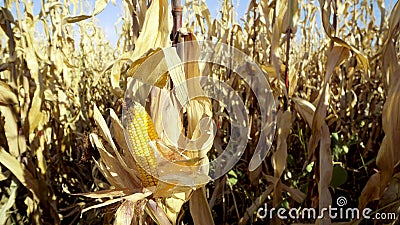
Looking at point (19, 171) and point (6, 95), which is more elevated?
point (6, 95)

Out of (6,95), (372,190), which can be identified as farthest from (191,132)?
(6,95)

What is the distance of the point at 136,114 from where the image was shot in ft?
2.14

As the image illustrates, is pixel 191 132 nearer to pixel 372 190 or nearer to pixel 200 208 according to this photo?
pixel 200 208

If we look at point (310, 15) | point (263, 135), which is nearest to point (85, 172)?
point (263, 135)

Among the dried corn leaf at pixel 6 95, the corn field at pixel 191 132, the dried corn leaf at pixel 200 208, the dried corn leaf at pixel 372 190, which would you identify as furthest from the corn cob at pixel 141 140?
the dried corn leaf at pixel 6 95

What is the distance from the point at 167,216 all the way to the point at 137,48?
1.13 ft

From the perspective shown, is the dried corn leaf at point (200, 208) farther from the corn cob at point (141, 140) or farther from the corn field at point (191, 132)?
the corn cob at point (141, 140)

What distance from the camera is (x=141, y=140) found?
65 cm

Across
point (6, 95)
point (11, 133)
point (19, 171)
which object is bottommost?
point (19, 171)

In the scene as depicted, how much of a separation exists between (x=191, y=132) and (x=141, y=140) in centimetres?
12

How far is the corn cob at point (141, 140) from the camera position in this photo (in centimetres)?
65

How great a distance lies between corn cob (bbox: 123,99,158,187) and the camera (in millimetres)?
650

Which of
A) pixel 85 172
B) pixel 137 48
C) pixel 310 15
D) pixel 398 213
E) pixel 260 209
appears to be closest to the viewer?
pixel 137 48

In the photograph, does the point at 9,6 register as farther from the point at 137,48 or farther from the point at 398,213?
the point at 398,213
